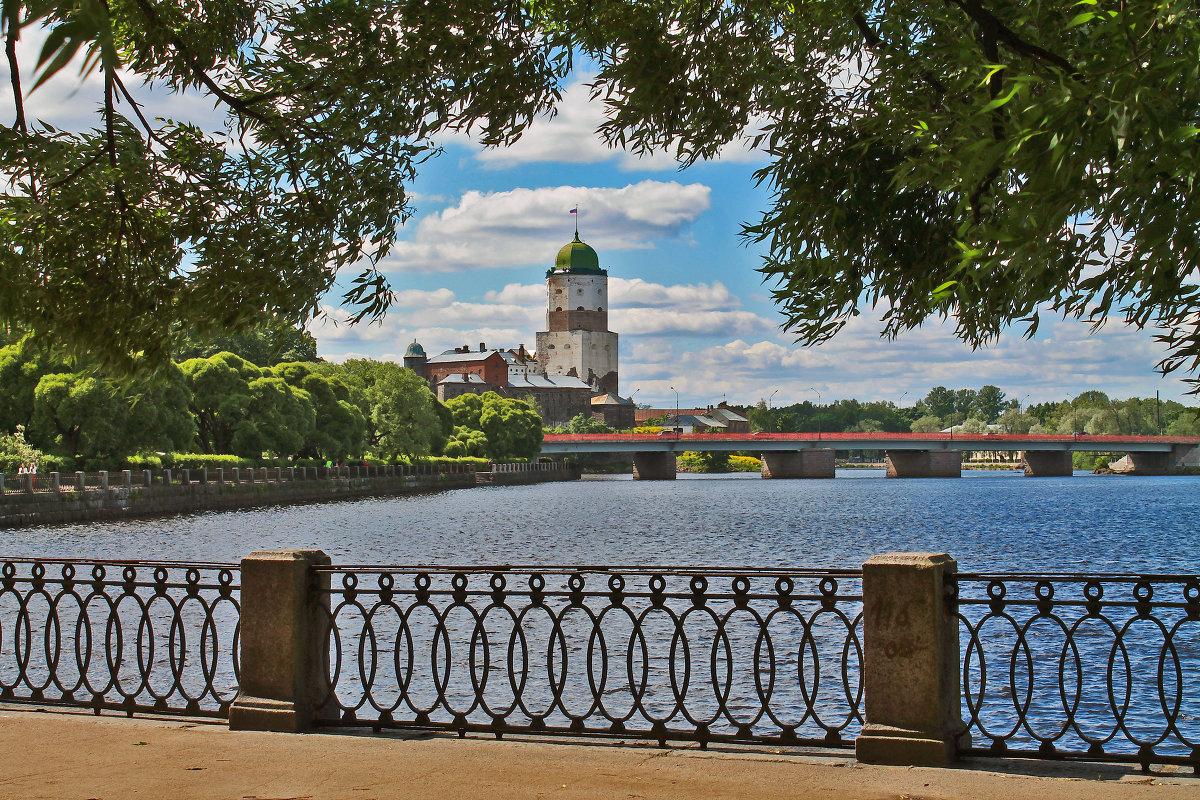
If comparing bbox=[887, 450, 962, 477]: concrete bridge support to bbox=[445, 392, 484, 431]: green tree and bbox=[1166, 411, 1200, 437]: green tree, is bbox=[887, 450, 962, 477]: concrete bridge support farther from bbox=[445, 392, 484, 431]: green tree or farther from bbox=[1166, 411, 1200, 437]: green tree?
bbox=[445, 392, 484, 431]: green tree

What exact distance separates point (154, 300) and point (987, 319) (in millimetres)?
6519

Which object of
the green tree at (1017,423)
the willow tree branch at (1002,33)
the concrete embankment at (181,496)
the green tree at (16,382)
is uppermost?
the green tree at (1017,423)

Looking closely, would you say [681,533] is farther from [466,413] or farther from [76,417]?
[466,413]

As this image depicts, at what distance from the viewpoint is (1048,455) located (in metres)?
129

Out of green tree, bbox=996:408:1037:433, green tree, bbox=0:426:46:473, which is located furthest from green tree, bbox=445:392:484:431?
green tree, bbox=996:408:1037:433

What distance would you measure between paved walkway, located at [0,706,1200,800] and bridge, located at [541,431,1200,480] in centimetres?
10964

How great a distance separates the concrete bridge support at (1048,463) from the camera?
12788cm

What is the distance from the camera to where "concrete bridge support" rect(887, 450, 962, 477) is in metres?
128

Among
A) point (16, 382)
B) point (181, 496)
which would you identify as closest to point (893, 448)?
point (181, 496)

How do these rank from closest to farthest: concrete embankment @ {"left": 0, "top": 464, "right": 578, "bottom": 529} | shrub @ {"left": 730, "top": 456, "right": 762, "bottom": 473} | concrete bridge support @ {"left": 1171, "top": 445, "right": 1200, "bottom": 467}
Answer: concrete embankment @ {"left": 0, "top": 464, "right": 578, "bottom": 529}
concrete bridge support @ {"left": 1171, "top": 445, "right": 1200, "bottom": 467}
shrub @ {"left": 730, "top": 456, "right": 762, "bottom": 473}

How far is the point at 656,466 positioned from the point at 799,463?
615 inches

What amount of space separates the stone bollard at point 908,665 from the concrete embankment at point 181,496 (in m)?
41.4

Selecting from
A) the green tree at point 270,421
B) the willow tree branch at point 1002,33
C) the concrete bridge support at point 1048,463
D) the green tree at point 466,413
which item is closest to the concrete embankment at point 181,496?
the green tree at point 270,421

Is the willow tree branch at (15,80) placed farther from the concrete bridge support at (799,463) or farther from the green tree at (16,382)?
the concrete bridge support at (799,463)
